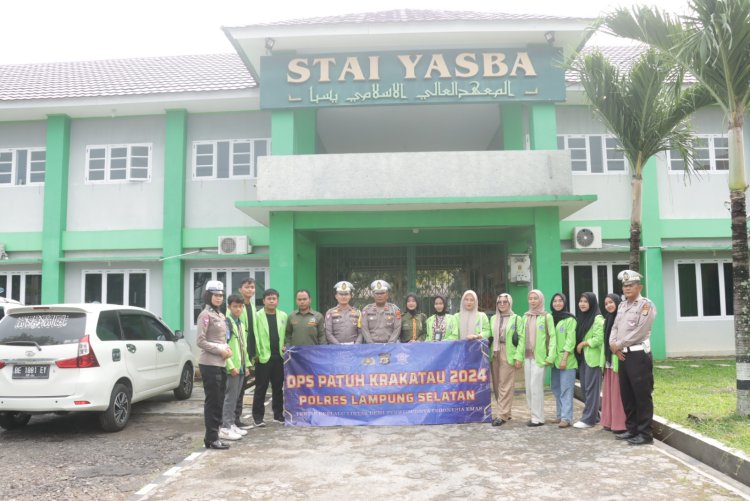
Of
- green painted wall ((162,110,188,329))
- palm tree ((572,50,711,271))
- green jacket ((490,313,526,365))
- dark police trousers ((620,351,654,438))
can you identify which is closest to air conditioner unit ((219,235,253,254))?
green painted wall ((162,110,188,329))

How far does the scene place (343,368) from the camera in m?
6.98

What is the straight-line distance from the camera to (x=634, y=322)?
5969 mm

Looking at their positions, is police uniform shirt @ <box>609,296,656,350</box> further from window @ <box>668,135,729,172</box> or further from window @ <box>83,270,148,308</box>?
window @ <box>83,270,148,308</box>

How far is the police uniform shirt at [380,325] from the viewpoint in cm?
732

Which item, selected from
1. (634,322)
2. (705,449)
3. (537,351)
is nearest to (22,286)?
(537,351)

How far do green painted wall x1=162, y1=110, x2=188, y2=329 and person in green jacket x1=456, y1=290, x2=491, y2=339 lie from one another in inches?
301

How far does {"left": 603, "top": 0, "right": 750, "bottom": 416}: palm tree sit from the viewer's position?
625 cm

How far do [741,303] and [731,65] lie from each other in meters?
2.56

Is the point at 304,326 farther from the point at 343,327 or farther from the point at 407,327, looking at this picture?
the point at 407,327

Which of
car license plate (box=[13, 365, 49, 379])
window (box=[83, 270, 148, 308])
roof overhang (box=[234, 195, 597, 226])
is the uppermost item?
roof overhang (box=[234, 195, 597, 226])

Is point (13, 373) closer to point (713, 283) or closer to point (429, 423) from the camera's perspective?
point (429, 423)

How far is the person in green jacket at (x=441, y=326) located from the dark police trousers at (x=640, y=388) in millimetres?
2017

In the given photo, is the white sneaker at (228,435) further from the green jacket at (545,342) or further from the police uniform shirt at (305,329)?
the green jacket at (545,342)

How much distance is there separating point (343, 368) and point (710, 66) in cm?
531
